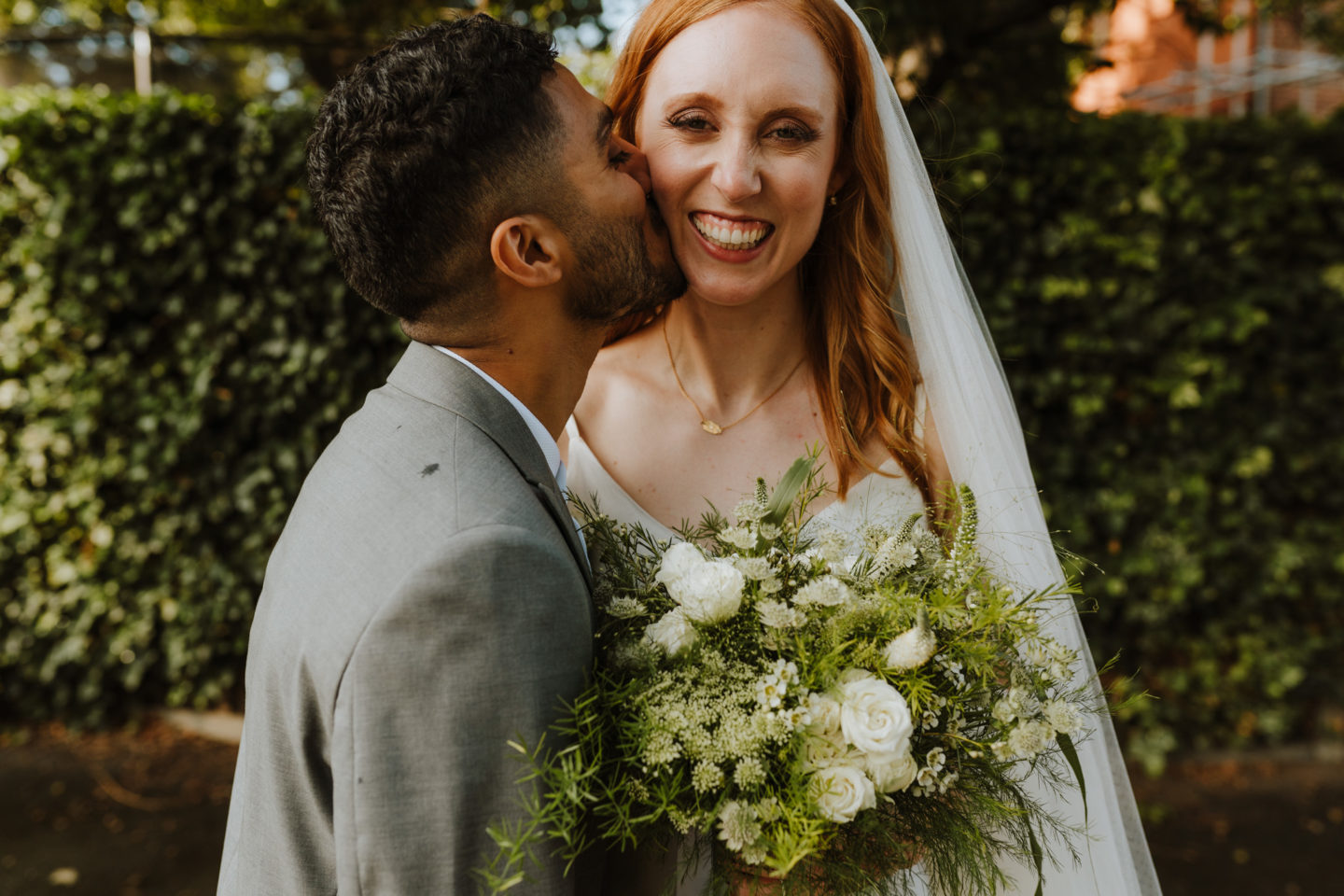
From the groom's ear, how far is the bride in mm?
515

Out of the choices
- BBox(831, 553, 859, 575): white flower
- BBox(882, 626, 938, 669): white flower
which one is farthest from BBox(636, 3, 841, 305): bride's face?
BBox(882, 626, 938, 669): white flower

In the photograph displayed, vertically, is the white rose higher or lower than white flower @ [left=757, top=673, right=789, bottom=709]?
higher

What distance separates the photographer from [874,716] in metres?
1.24

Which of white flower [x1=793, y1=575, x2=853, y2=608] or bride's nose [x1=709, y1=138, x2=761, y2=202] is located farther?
bride's nose [x1=709, y1=138, x2=761, y2=202]

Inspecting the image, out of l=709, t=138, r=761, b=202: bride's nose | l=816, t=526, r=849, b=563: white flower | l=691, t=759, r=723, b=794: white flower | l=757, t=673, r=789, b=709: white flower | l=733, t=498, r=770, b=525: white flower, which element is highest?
l=709, t=138, r=761, b=202: bride's nose

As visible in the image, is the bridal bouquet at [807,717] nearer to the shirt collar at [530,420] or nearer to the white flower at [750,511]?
the white flower at [750,511]

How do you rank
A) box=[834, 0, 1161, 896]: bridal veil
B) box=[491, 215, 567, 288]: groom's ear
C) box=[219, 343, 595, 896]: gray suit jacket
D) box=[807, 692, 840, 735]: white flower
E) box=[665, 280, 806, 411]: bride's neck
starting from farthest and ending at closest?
box=[665, 280, 806, 411]: bride's neck
box=[834, 0, 1161, 896]: bridal veil
box=[491, 215, 567, 288]: groom's ear
box=[807, 692, 840, 735]: white flower
box=[219, 343, 595, 896]: gray suit jacket

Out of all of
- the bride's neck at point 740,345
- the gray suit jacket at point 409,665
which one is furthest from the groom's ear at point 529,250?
the bride's neck at point 740,345

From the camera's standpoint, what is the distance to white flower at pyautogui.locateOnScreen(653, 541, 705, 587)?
1.43 meters

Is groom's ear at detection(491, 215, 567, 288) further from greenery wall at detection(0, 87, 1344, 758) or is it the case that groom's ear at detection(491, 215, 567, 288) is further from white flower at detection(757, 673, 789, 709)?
greenery wall at detection(0, 87, 1344, 758)

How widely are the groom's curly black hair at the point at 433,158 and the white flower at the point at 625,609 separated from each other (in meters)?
0.58

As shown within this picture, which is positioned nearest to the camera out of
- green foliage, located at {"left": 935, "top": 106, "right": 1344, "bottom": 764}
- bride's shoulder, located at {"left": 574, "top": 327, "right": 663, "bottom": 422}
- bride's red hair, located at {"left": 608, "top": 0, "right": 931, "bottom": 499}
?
bride's red hair, located at {"left": 608, "top": 0, "right": 931, "bottom": 499}

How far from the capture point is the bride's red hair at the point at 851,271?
2.12m

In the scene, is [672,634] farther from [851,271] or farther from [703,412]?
[851,271]
